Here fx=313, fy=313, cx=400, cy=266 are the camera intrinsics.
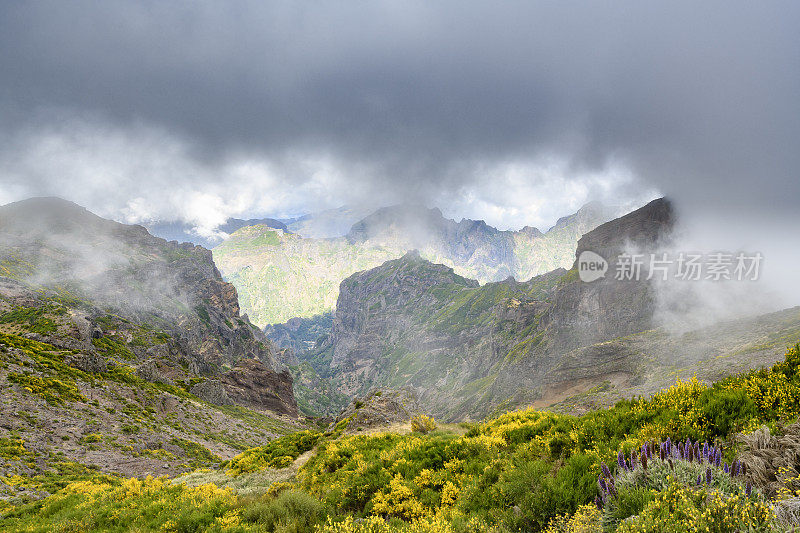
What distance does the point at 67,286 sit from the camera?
136 meters

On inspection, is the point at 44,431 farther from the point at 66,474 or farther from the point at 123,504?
the point at 123,504

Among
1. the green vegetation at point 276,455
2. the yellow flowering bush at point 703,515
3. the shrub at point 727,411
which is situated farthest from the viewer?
the green vegetation at point 276,455

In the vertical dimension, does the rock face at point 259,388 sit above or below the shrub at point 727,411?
below

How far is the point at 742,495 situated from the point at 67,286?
652ft

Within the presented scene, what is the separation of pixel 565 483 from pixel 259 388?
518 ft

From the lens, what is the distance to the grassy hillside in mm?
5207

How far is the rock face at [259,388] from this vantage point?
423ft

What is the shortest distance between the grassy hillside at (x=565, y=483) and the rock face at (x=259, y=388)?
126 metres

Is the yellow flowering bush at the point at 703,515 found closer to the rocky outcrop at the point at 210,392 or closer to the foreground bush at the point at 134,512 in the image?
the foreground bush at the point at 134,512

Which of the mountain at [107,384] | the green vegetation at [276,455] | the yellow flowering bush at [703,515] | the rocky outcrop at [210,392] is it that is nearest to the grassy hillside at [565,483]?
the yellow flowering bush at [703,515]

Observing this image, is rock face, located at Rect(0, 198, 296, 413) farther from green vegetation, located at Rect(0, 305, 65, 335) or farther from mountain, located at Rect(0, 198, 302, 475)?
mountain, located at Rect(0, 198, 302, 475)

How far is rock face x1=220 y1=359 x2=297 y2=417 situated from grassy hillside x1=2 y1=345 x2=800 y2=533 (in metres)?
126

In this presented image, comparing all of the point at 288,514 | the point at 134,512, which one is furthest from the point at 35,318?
the point at 288,514

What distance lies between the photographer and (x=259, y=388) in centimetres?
14100
